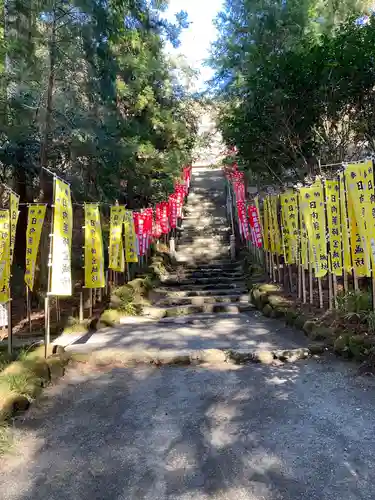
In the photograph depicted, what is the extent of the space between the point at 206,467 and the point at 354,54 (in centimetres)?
973

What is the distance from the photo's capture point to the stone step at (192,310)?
33.6 ft

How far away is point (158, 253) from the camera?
16.2m

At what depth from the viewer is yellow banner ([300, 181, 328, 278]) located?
23.8ft

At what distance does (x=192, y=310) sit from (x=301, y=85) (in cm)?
671

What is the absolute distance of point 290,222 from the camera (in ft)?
29.0

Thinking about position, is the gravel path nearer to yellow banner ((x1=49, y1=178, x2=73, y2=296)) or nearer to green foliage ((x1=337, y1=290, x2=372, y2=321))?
green foliage ((x1=337, y1=290, x2=372, y2=321))

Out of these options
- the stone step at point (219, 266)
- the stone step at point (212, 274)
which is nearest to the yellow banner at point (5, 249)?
the stone step at point (212, 274)

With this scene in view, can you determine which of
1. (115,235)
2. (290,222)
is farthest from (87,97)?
(290,222)

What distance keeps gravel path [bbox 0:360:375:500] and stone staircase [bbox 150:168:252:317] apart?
211 inches

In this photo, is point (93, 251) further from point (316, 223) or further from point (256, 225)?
point (256, 225)

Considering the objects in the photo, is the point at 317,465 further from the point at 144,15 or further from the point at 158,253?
the point at 158,253

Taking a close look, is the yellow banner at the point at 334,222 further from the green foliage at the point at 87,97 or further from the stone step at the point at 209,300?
the green foliage at the point at 87,97

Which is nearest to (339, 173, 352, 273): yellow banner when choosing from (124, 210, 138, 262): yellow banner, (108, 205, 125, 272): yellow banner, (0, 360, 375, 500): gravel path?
(0, 360, 375, 500): gravel path

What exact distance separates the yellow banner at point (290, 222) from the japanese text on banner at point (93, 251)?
4407 mm
